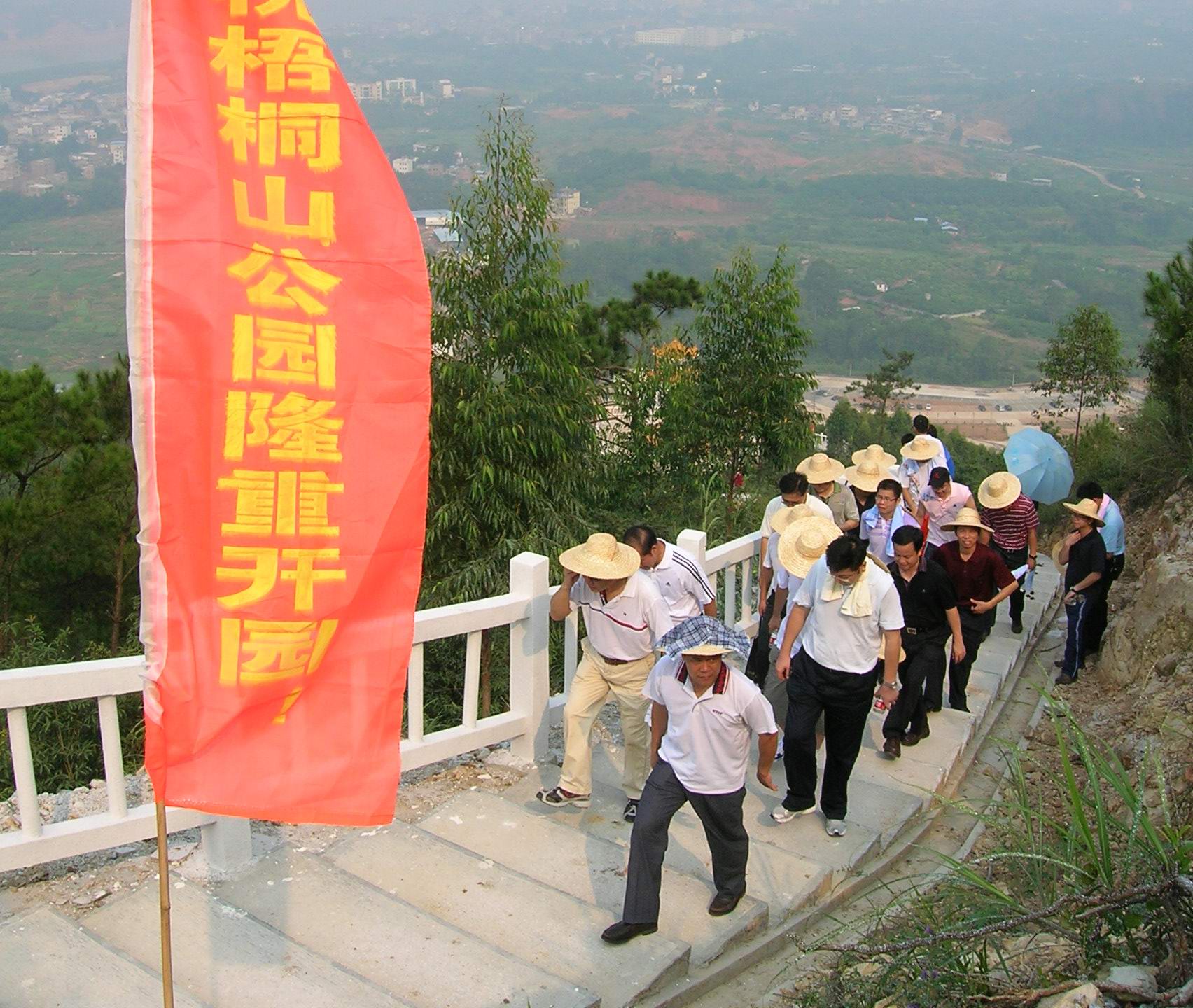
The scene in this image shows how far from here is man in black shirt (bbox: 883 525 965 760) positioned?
5.96 m

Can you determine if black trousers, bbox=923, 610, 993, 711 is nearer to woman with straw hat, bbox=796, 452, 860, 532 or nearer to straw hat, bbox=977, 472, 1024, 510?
woman with straw hat, bbox=796, 452, 860, 532

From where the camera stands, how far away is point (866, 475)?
778 cm

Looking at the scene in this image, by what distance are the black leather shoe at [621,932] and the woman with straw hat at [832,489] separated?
129 inches

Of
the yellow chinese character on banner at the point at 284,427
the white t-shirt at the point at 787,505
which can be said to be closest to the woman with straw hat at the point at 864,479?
the white t-shirt at the point at 787,505

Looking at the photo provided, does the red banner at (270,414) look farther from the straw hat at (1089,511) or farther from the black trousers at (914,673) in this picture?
the straw hat at (1089,511)

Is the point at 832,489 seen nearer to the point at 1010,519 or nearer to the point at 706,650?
the point at 1010,519

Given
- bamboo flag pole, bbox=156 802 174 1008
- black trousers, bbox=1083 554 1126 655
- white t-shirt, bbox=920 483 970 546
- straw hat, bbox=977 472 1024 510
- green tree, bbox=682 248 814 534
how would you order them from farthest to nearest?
green tree, bbox=682 248 814 534, straw hat, bbox=977 472 1024 510, black trousers, bbox=1083 554 1126 655, white t-shirt, bbox=920 483 970 546, bamboo flag pole, bbox=156 802 174 1008

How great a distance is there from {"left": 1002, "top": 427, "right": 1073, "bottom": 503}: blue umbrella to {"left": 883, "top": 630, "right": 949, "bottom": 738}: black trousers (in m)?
3.71

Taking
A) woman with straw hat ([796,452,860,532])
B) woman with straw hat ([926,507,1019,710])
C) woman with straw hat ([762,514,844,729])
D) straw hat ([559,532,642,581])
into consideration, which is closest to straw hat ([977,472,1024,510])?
woman with straw hat ([796,452,860,532])

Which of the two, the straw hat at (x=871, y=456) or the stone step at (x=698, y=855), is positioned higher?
the straw hat at (x=871, y=456)

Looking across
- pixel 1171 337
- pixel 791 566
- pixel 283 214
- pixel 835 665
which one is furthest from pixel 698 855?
pixel 1171 337

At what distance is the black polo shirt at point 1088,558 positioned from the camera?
7.48 m

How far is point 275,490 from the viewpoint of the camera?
317 cm

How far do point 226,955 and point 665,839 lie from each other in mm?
1499
